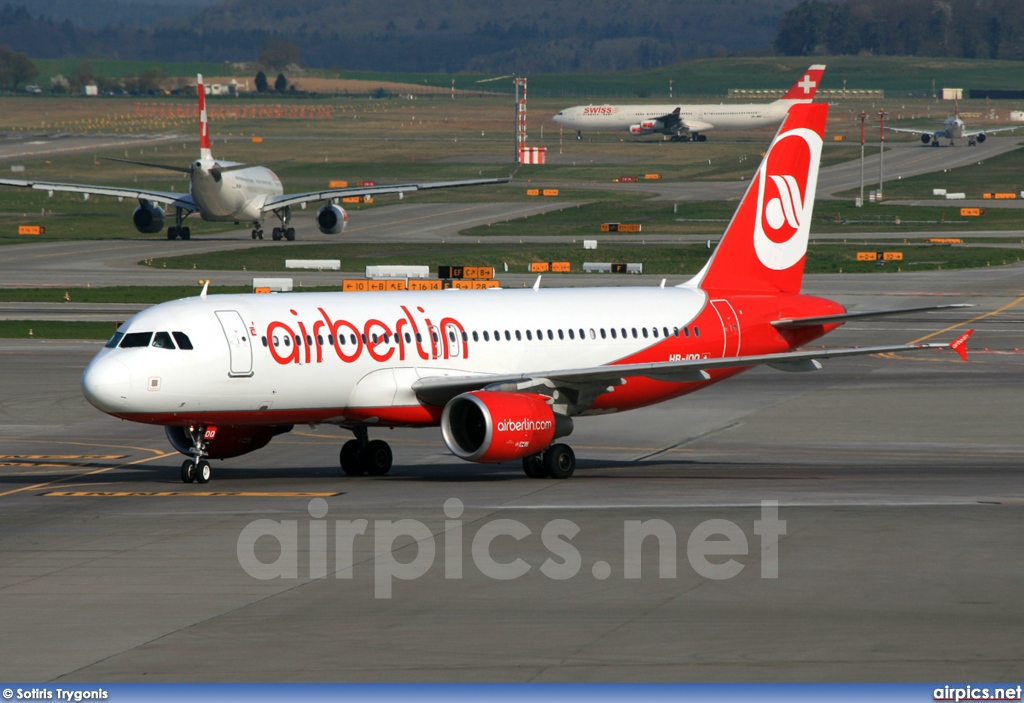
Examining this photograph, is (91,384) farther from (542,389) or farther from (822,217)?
(822,217)

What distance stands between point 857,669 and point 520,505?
47.2 feet

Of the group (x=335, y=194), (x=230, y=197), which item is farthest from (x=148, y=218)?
(x=335, y=194)

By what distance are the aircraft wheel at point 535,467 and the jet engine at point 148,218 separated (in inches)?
3220

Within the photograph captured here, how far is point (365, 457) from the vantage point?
38.5 meters

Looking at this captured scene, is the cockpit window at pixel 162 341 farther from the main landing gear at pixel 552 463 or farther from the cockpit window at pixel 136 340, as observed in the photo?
the main landing gear at pixel 552 463

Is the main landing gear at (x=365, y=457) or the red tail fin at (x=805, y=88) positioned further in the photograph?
the red tail fin at (x=805, y=88)

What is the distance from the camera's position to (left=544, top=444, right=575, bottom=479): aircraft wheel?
37.1m

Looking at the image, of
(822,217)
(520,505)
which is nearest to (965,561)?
(520,505)

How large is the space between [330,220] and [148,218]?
1389 centimetres

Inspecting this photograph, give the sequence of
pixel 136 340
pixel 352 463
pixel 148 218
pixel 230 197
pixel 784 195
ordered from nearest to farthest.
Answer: pixel 136 340 < pixel 352 463 < pixel 784 195 < pixel 230 197 < pixel 148 218

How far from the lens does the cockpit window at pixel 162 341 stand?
114 ft

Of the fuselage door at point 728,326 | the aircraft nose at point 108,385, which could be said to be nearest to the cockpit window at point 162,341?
the aircraft nose at point 108,385

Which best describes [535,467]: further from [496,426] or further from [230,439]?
[230,439]

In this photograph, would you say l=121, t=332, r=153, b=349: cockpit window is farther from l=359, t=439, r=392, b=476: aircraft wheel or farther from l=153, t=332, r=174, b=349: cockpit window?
l=359, t=439, r=392, b=476: aircraft wheel
